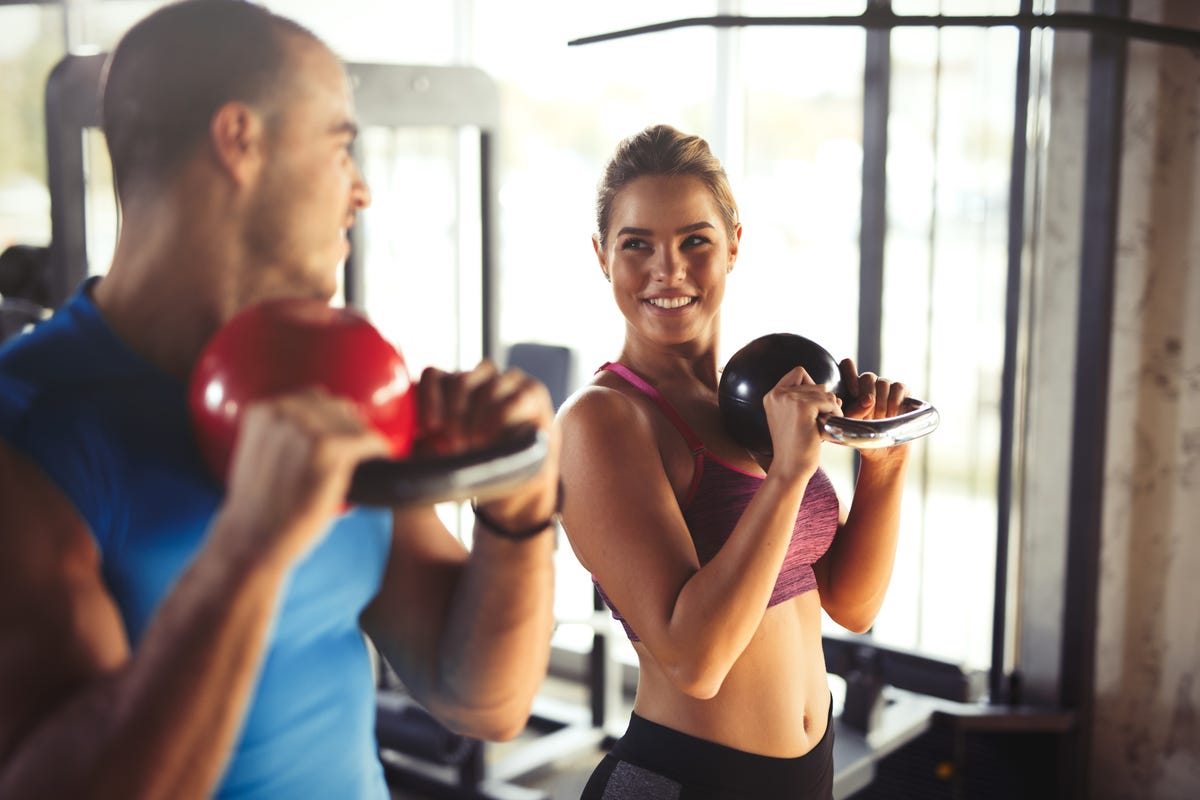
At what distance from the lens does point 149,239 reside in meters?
0.77

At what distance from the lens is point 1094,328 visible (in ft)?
8.65

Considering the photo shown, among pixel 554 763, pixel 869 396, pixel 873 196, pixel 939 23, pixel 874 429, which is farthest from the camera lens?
pixel 554 763

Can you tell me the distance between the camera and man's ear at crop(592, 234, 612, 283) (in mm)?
1448

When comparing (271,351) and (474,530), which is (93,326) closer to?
(271,351)

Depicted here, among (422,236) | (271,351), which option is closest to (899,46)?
(422,236)

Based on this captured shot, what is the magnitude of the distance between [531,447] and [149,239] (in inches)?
13.5

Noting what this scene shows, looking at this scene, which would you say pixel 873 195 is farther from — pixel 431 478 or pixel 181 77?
pixel 431 478

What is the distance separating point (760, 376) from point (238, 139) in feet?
2.39

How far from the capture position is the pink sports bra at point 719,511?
128 centimetres

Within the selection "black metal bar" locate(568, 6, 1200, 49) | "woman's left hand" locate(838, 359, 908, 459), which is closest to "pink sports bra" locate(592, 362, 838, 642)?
"woman's left hand" locate(838, 359, 908, 459)

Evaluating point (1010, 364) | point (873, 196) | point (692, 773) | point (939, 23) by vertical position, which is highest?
point (939, 23)

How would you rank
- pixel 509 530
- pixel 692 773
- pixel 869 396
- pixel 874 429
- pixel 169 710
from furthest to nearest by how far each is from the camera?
1. pixel 869 396
2. pixel 692 773
3. pixel 874 429
4. pixel 509 530
5. pixel 169 710

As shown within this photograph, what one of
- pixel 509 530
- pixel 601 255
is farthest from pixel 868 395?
pixel 509 530

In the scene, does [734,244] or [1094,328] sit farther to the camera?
[1094,328]
